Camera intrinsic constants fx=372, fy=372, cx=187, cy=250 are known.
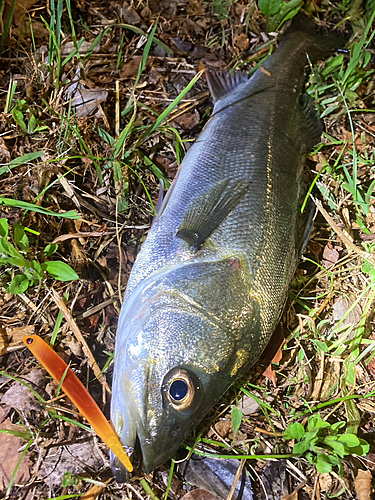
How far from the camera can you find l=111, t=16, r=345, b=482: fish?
206 centimetres

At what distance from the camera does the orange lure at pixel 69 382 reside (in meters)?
2.34

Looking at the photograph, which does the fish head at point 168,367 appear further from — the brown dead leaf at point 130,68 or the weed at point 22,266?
the brown dead leaf at point 130,68

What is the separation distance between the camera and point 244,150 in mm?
2768

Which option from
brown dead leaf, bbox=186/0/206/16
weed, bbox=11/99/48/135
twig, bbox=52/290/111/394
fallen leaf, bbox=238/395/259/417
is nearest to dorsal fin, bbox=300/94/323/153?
brown dead leaf, bbox=186/0/206/16

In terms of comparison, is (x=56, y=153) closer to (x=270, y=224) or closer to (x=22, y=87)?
(x=22, y=87)

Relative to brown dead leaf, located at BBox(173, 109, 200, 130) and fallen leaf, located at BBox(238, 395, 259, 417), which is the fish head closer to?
fallen leaf, located at BBox(238, 395, 259, 417)

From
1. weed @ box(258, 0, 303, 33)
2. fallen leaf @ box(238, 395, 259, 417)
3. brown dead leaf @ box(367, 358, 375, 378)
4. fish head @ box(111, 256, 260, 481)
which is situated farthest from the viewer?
weed @ box(258, 0, 303, 33)

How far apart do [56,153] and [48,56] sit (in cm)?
101

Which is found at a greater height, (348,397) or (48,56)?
(48,56)

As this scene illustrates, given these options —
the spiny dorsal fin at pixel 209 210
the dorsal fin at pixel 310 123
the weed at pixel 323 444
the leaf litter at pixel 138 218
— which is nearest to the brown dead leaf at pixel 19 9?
the leaf litter at pixel 138 218

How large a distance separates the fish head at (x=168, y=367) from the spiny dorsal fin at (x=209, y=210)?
1.12ft

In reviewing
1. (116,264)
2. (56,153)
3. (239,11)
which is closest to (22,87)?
(56,153)

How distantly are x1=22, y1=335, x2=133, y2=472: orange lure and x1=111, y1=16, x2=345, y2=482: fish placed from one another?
287mm

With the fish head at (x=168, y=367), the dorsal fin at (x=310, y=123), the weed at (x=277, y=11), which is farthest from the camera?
the weed at (x=277, y=11)
